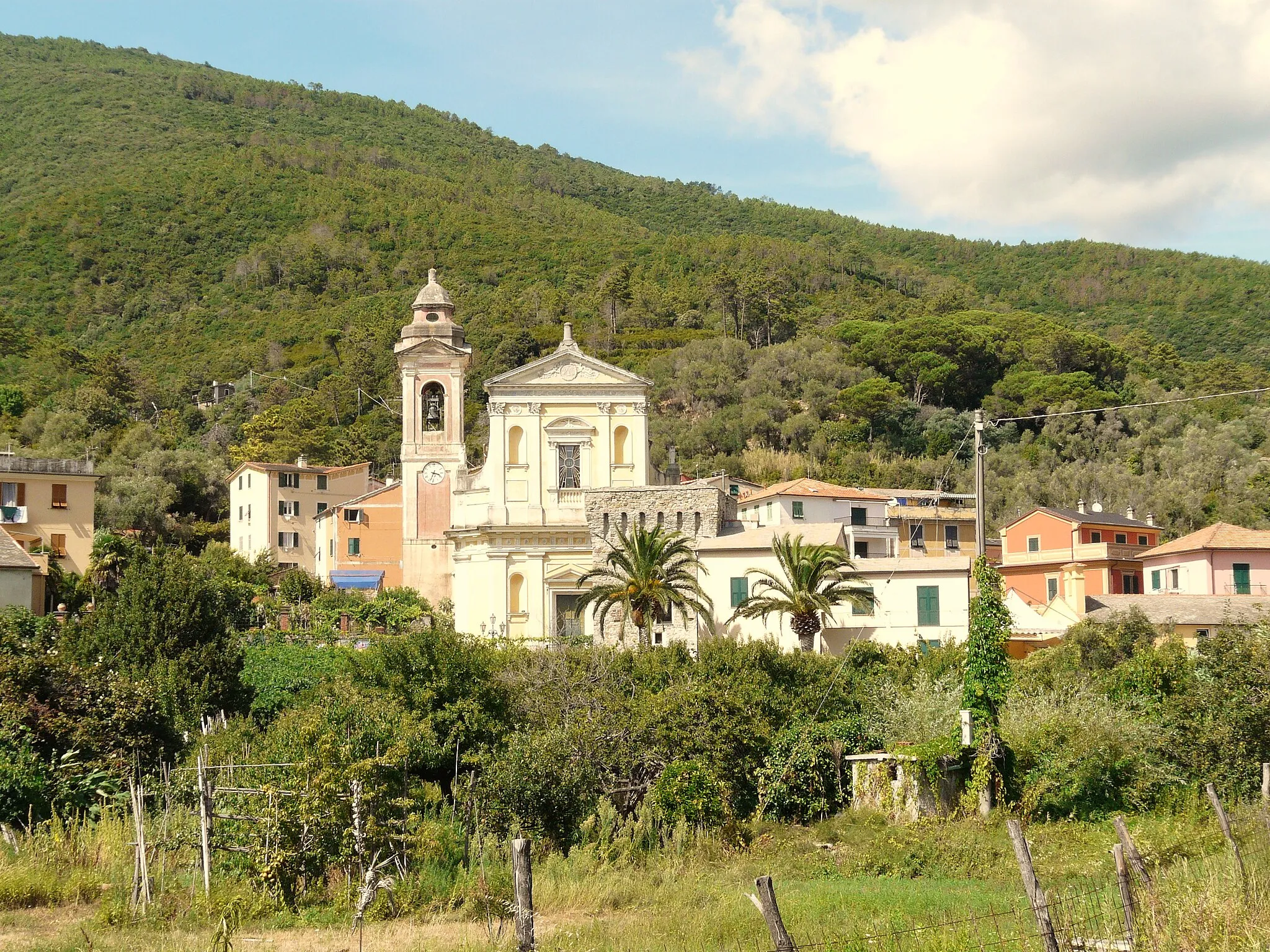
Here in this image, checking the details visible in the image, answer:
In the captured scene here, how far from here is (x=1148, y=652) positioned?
102 ft

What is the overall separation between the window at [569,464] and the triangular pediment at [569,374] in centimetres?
209

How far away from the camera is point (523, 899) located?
11836mm

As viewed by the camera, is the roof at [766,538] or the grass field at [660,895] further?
the roof at [766,538]

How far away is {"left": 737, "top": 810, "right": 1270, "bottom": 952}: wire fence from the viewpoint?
470 inches

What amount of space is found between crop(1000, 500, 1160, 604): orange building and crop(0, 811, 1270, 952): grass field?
29.6 m

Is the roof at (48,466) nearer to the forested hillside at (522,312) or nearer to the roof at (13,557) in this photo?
the roof at (13,557)

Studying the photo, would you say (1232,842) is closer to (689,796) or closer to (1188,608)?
(689,796)

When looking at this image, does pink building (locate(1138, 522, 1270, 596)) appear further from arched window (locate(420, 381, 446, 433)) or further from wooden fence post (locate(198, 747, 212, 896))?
wooden fence post (locate(198, 747, 212, 896))

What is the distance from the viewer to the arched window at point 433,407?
52625 millimetres

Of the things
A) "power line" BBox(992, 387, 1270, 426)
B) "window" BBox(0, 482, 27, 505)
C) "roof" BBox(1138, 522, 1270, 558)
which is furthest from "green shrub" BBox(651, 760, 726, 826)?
"window" BBox(0, 482, 27, 505)

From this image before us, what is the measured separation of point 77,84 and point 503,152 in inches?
1909

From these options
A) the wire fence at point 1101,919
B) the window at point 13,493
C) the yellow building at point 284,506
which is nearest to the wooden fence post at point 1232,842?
the wire fence at point 1101,919

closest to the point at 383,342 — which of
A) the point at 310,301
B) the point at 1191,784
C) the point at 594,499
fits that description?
the point at 310,301

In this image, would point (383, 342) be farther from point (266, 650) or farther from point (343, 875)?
point (343, 875)
